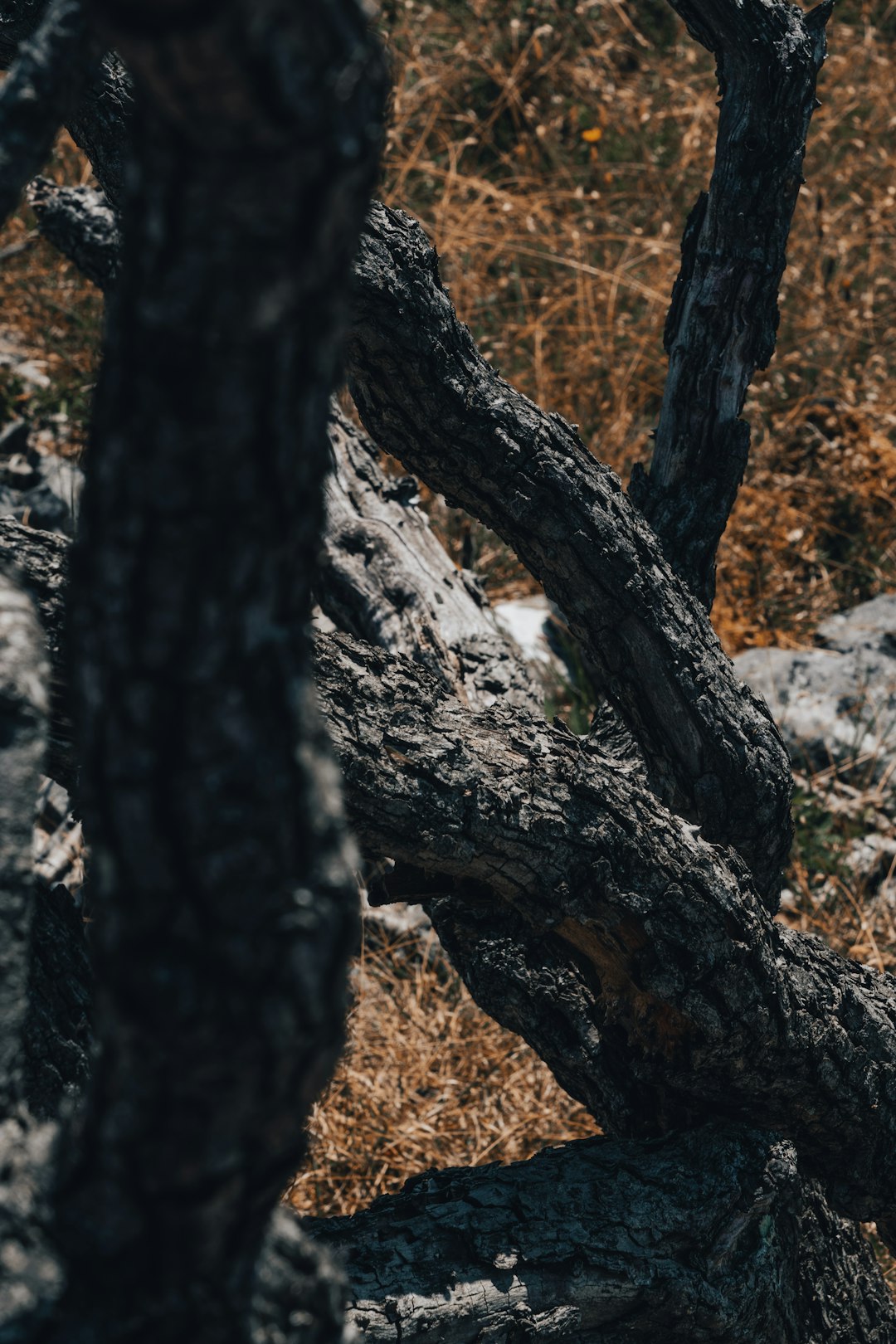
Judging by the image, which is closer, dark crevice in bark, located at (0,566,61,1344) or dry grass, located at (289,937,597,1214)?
dark crevice in bark, located at (0,566,61,1344)

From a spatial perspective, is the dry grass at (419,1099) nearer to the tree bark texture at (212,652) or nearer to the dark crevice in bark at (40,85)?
the tree bark texture at (212,652)

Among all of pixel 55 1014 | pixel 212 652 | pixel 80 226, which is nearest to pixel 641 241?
pixel 80 226

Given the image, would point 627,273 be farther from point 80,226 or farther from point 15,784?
point 15,784

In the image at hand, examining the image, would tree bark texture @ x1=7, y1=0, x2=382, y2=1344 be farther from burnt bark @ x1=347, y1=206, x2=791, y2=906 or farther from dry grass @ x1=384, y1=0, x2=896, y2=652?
dry grass @ x1=384, y1=0, x2=896, y2=652

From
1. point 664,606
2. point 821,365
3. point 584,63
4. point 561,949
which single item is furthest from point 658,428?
point 584,63

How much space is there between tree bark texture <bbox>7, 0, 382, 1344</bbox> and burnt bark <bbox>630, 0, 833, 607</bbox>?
4.58 ft

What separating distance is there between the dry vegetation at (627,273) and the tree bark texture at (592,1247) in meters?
1.60

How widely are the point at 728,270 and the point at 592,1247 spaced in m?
1.46

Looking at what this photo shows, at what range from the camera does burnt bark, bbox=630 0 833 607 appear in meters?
1.80

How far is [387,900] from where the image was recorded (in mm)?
1660

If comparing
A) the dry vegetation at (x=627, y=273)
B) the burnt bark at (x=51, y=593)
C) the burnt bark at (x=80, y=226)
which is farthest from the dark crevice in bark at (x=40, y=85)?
the dry vegetation at (x=627, y=273)

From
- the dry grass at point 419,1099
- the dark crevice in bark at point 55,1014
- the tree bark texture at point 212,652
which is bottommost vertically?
the dry grass at point 419,1099

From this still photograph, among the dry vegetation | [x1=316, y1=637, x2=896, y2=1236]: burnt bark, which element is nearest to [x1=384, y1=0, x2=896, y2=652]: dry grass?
the dry vegetation

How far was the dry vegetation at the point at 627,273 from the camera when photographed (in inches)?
169
